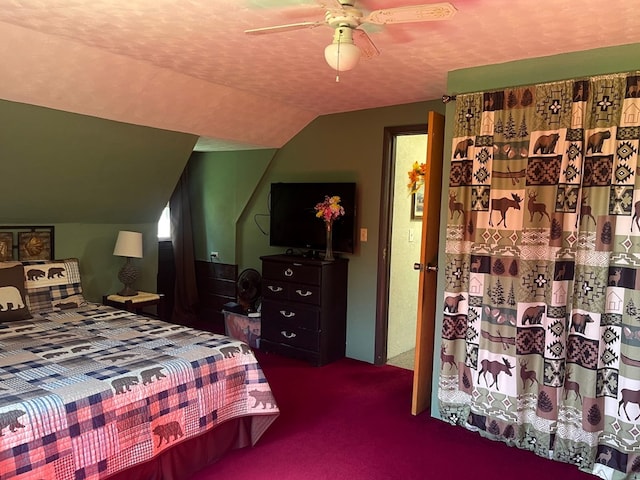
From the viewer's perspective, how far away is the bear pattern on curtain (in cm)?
253

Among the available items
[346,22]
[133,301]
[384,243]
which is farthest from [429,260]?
[133,301]

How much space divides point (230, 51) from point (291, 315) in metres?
2.39

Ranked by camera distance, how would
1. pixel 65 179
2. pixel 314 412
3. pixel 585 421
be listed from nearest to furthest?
pixel 585 421, pixel 314 412, pixel 65 179

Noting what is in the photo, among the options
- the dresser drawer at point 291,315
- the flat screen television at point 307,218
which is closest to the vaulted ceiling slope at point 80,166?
the flat screen television at point 307,218

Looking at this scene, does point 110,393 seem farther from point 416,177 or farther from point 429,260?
point 416,177

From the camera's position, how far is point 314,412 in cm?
335

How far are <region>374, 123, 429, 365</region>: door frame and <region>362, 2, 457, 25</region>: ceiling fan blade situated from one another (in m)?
2.35

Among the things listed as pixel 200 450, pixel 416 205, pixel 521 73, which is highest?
pixel 521 73

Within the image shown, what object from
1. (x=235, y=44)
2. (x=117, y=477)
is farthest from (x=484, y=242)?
(x=117, y=477)

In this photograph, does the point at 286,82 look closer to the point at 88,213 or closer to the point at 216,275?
the point at 88,213

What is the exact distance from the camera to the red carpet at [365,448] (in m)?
2.60

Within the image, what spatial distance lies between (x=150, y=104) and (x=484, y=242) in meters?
2.60

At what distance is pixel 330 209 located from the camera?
14.0 ft

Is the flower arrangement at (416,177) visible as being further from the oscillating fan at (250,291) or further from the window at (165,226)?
the window at (165,226)
